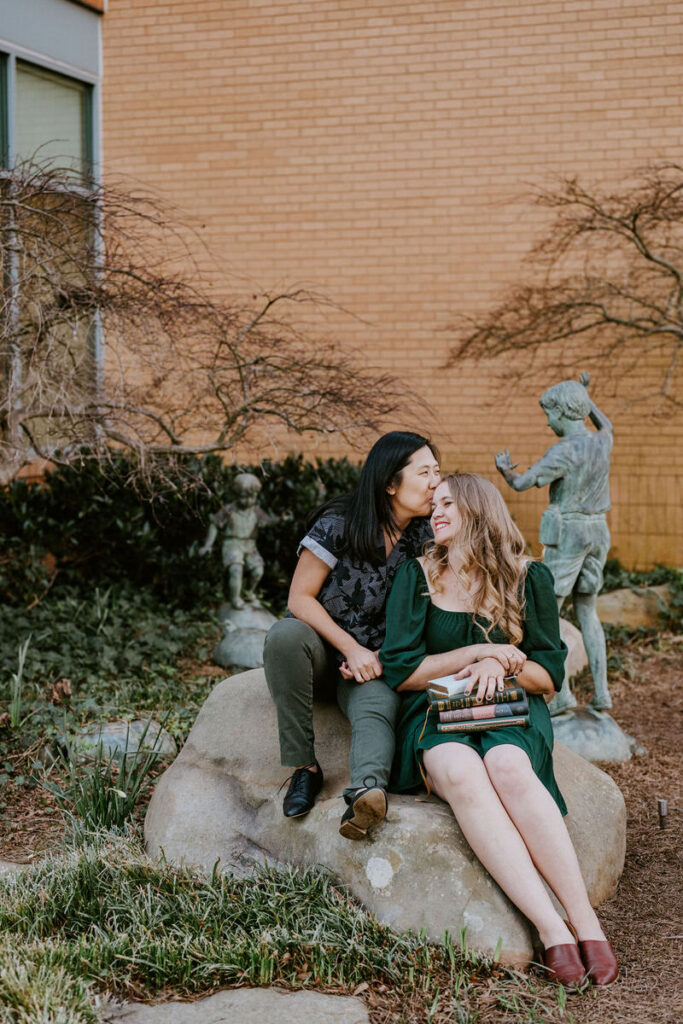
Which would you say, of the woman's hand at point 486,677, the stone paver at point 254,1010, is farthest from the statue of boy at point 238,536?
the stone paver at point 254,1010

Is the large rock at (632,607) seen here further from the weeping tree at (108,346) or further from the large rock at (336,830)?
the large rock at (336,830)

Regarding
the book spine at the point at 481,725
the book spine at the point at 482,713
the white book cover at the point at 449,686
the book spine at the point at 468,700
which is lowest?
the book spine at the point at 481,725

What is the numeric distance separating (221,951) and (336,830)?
0.59m

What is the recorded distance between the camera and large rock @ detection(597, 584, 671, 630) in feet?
28.6

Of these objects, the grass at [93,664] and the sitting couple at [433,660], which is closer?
the sitting couple at [433,660]

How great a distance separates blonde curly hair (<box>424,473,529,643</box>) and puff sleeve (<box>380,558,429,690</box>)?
18 centimetres

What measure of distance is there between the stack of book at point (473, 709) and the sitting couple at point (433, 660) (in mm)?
35

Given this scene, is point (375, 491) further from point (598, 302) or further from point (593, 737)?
point (598, 302)

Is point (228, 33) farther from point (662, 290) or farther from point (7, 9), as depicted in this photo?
point (662, 290)

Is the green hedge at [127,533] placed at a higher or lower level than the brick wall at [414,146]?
lower

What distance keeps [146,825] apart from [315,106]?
773 centimetres

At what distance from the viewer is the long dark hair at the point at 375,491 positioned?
4.00 m

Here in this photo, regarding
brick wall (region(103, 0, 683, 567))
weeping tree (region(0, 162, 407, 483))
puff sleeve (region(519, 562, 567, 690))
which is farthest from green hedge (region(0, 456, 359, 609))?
puff sleeve (region(519, 562, 567, 690))

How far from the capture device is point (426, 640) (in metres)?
3.87
